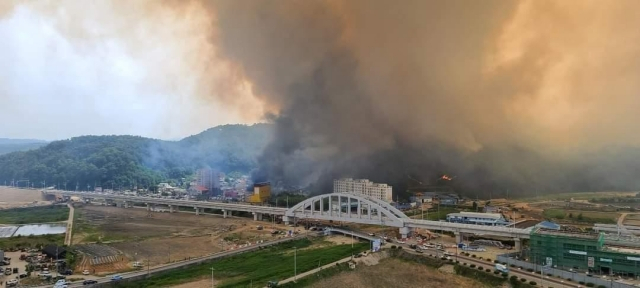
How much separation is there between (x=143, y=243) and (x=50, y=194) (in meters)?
51.9

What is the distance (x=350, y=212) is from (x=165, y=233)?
714 inches

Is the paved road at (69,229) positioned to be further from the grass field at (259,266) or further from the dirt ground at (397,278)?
the dirt ground at (397,278)

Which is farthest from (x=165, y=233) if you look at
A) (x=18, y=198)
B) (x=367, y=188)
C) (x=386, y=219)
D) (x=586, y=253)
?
(x=18, y=198)

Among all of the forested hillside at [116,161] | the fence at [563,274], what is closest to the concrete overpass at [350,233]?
the fence at [563,274]

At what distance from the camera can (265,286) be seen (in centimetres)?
2497

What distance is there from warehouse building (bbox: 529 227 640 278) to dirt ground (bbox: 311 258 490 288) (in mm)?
5565

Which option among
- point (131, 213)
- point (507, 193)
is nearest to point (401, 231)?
point (507, 193)

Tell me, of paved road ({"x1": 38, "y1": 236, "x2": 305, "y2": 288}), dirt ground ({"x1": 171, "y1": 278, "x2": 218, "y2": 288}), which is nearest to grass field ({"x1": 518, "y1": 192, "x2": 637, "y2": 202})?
paved road ({"x1": 38, "y1": 236, "x2": 305, "y2": 288})

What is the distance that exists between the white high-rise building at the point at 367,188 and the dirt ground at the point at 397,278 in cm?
3009

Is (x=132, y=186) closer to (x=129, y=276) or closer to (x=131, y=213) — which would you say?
(x=131, y=213)

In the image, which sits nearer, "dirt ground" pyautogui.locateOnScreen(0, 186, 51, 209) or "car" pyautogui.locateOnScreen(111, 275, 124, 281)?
"car" pyautogui.locateOnScreen(111, 275, 124, 281)

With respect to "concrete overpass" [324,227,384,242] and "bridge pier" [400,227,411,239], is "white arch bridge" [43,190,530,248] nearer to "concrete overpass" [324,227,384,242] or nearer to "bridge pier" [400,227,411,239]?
"bridge pier" [400,227,411,239]

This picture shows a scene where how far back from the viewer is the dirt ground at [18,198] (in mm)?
70450

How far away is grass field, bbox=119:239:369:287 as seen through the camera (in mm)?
26828
